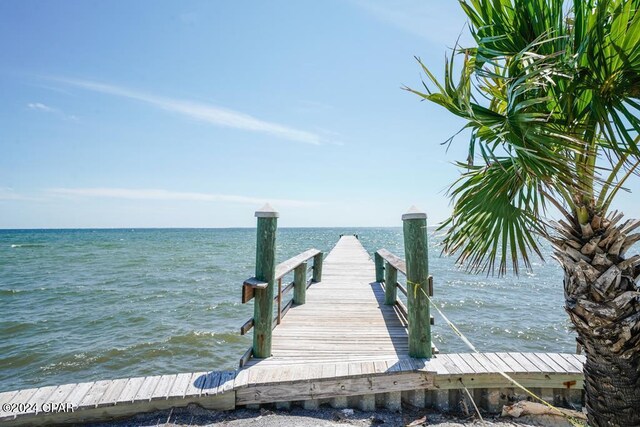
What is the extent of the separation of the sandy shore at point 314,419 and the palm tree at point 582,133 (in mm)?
939

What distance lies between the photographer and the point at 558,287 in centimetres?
1518

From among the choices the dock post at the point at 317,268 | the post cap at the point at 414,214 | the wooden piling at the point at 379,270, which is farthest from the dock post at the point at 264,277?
the wooden piling at the point at 379,270

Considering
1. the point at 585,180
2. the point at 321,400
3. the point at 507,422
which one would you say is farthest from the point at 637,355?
the point at 321,400

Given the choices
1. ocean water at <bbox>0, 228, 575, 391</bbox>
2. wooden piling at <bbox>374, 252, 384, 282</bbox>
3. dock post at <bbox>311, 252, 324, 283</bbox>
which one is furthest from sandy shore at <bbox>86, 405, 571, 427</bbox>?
dock post at <bbox>311, 252, 324, 283</bbox>

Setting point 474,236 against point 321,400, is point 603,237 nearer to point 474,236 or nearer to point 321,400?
point 474,236

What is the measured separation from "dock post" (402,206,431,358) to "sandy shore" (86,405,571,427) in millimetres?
579

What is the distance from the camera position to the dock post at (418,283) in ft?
11.1

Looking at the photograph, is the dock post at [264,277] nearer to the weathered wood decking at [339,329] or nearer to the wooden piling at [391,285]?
the weathered wood decking at [339,329]

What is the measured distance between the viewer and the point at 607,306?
2.00 m

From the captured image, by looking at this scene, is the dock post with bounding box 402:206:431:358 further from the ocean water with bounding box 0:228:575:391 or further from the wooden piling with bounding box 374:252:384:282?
the wooden piling with bounding box 374:252:384:282

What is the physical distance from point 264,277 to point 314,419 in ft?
4.43

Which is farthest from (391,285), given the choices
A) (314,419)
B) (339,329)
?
(314,419)

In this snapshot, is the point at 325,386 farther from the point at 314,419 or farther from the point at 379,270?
the point at 379,270

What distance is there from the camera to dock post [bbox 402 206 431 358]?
3389mm
